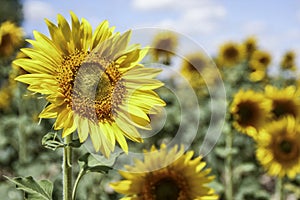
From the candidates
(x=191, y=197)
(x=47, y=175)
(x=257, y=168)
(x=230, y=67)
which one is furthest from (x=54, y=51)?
(x=230, y=67)

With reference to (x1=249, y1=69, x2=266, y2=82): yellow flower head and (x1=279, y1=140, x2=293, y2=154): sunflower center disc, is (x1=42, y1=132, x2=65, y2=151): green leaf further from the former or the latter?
(x1=249, y1=69, x2=266, y2=82): yellow flower head

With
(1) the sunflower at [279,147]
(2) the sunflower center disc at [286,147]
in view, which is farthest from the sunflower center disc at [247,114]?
(2) the sunflower center disc at [286,147]

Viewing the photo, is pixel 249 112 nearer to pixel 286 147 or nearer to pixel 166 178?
pixel 286 147

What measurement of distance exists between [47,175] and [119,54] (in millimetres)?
3236

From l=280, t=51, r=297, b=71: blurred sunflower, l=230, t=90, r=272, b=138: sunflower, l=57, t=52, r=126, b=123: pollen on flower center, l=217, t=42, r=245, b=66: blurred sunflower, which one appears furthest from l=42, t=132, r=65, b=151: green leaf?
l=280, t=51, r=297, b=71: blurred sunflower

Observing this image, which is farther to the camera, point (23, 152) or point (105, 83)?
point (23, 152)

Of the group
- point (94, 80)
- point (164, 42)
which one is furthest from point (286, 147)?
point (164, 42)

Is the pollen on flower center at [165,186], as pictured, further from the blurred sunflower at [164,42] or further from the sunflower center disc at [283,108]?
the blurred sunflower at [164,42]

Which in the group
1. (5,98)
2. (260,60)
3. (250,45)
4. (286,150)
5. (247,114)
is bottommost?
(286,150)

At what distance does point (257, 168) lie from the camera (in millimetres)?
5551

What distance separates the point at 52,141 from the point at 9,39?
2.88 meters

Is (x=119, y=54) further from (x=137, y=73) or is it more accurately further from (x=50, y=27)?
(x=50, y=27)

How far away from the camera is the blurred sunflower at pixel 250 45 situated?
910cm

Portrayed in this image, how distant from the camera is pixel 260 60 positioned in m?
8.84
